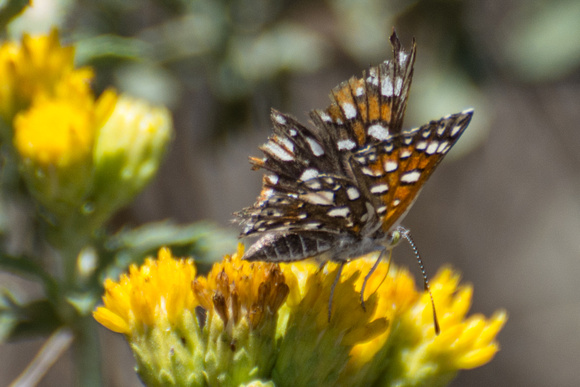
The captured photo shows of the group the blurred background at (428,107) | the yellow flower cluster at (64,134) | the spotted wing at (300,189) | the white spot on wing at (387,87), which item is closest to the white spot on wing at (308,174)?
the spotted wing at (300,189)

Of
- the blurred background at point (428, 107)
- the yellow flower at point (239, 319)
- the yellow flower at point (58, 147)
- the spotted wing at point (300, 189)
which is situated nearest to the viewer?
the yellow flower at point (239, 319)

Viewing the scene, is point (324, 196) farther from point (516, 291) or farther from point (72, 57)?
point (516, 291)

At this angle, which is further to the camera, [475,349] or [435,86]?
[435,86]

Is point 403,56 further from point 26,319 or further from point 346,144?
point 26,319

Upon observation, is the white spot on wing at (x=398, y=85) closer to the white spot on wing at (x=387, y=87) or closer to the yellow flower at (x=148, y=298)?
the white spot on wing at (x=387, y=87)

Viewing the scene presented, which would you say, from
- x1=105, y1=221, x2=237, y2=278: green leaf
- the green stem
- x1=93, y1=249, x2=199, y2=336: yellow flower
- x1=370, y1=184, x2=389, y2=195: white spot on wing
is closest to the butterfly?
x1=370, y1=184, x2=389, y2=195: white spot on wing

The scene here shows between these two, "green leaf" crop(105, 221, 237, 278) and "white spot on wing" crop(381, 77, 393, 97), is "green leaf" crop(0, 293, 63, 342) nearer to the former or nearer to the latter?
"green leaf" crop(105, 221, 237, 278)

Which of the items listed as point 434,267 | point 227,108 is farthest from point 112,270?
point 434,267
